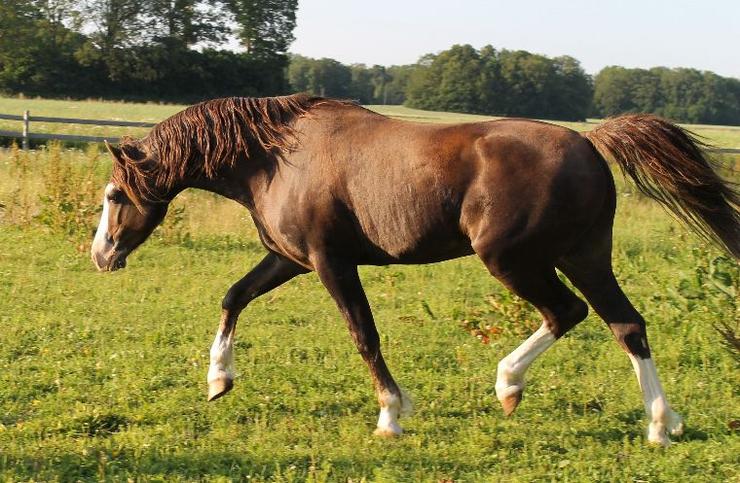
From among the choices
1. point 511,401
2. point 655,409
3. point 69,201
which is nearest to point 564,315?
point 511,401

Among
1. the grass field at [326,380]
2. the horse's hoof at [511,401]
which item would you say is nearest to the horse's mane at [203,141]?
the grass field at [326,380]

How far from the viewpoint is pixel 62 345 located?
6801mm

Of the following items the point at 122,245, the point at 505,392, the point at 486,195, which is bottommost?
the point at 505,392

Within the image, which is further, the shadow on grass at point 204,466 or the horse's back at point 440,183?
the horse's back at point 440,183

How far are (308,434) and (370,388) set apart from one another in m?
0.93

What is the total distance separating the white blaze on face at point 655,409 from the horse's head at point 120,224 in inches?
122

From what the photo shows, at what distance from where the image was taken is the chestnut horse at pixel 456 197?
4871mm

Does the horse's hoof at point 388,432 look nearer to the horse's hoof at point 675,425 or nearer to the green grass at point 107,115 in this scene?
the horse's hoof at point 675,425

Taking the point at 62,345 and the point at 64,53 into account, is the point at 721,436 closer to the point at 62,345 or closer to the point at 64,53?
the point at 62,345

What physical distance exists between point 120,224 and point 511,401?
8.88 ft

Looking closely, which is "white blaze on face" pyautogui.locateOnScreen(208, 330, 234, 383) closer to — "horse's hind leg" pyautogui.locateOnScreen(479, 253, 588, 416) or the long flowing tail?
"horse's hind leg" pyautogui.locateOnScreen(479, 253, 588, 416)

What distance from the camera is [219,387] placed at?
218 inches

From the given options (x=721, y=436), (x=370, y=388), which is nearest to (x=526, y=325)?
(x=370, y=388)

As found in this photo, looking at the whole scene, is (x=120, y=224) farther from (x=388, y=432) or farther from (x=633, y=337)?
(x=633, y=337)
